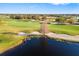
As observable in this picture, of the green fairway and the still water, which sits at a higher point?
the green fairway

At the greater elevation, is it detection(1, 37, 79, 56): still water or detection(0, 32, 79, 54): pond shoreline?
detection(0, 32, 79, 54): pond shoreline

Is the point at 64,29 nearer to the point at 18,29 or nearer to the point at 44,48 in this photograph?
the point at 44,48

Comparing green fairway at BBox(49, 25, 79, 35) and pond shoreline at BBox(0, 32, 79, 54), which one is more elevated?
green fairway at BBox(49, 25, 79, 35)

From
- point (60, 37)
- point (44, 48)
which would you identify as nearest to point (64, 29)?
point (60, 37)

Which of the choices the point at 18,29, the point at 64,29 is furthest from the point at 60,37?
the point at 18,29

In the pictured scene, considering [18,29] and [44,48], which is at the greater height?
[18,29]

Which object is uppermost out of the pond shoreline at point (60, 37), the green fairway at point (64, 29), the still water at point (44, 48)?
the green fairway at point (64, 29)

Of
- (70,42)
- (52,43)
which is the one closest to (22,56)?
(52,43)

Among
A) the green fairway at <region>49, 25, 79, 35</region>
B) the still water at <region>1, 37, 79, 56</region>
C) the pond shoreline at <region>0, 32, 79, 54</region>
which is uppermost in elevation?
the green fairway at <region>49, 25, 79, 35</region>
